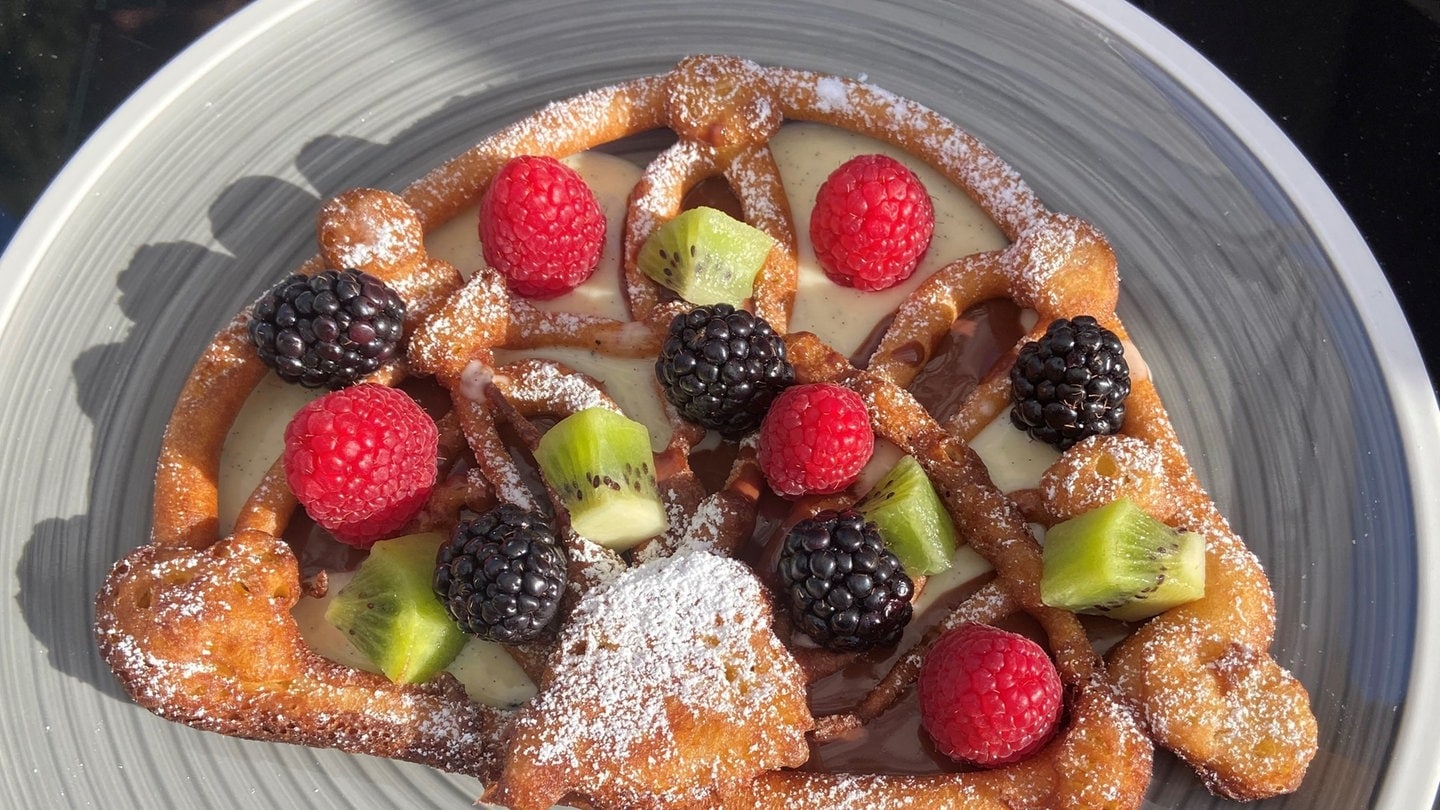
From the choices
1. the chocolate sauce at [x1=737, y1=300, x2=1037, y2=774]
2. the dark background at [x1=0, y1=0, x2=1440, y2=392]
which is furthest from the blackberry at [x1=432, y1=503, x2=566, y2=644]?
the dark background at [x1=0, y1=0, x2=1440, y2=392]

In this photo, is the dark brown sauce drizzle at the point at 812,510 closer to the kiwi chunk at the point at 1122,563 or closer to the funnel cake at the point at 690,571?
the funnel cake at the point at 690,571

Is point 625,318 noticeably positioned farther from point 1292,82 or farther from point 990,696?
point 1292,82

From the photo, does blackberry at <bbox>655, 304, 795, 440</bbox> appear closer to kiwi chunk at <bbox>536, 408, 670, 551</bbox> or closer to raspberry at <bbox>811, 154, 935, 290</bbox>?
kiwi chunk at <bbox>536, 408, 670, 551</bbox>

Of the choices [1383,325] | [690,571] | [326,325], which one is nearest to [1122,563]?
[690,571]

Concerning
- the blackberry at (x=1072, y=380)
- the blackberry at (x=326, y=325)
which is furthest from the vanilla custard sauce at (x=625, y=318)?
the blackberry at (x=326, y=325)

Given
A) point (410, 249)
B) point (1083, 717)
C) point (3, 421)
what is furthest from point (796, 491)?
point (3, 421)

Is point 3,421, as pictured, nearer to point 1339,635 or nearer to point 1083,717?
point 1083,717
